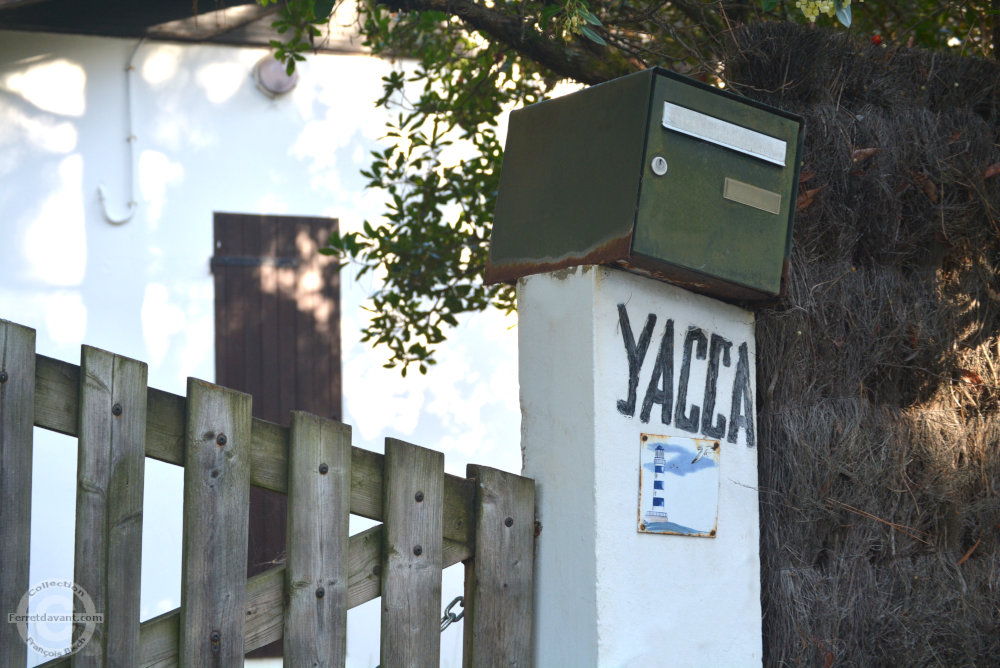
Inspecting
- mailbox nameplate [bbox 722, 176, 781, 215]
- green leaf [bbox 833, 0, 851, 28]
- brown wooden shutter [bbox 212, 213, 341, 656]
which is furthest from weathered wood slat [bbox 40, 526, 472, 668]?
brown wooden shutter [bbox 212, 213, 341, 656]

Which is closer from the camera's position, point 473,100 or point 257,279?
Result: point 473,100

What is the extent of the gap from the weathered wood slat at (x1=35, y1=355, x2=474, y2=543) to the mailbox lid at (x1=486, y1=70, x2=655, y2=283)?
63 centimetres

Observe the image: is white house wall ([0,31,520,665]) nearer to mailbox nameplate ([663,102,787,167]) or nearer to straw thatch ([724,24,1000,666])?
straw thatch ([724,24,1000,666])

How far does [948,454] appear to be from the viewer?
281 centimetres

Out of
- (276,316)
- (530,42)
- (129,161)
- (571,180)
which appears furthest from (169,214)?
(571,180)

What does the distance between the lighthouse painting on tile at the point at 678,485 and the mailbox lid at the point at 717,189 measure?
0.40 meters

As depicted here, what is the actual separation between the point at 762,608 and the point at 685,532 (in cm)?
34

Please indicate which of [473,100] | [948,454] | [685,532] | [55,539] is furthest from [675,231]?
[55,539]

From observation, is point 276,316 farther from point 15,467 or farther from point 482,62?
point 15,467

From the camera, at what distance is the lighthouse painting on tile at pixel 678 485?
2459mm

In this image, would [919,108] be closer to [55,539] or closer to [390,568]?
[390,568]

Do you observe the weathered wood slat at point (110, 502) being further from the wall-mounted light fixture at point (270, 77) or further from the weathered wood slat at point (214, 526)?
the wall-mounted light fixture at point (270, 77)

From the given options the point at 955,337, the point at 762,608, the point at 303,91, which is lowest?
the point at 762,608

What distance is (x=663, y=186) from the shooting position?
2406 mm
